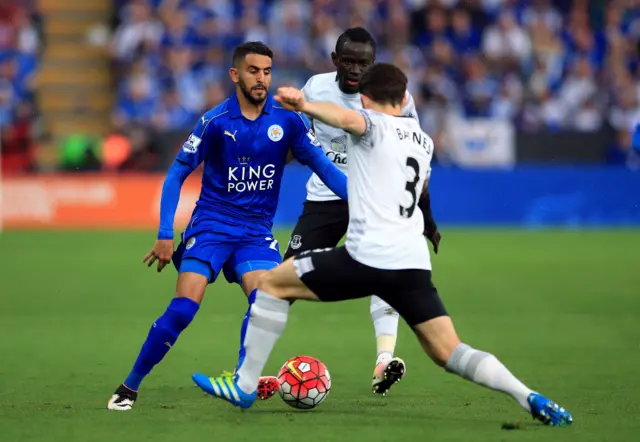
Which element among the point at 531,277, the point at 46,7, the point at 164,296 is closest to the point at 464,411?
the point at 164,296

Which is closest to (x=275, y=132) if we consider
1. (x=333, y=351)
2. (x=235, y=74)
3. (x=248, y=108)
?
(x=248, y=108)

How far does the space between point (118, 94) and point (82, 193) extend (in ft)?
13.1

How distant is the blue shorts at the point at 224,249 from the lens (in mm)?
7520

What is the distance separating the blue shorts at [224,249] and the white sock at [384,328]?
106 centimetres

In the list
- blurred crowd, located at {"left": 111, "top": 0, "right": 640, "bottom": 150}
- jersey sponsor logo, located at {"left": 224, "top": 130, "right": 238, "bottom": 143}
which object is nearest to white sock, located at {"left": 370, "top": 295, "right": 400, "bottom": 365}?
jersey sponsor logo, located at {"left": 224, "top": 130, "right": 238, "bottom": 143}

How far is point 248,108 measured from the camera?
25.1ft

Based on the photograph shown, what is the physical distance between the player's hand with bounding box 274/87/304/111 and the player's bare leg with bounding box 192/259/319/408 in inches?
35.9

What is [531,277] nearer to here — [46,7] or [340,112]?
[340,112]

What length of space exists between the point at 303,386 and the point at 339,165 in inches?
79.4

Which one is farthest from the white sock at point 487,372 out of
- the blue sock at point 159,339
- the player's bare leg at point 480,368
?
the blue sock at point 159,339

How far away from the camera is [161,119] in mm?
23578

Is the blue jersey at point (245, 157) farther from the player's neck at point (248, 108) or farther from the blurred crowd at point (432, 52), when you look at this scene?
the blurred crowd at point (432, 52)

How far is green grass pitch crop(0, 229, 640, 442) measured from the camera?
21.6 feet

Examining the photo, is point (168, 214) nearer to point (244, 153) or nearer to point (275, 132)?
point (244, 153)
